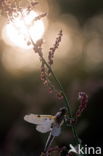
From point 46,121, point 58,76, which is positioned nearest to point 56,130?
point 46,121

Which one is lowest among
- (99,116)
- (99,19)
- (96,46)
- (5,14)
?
(5,14)

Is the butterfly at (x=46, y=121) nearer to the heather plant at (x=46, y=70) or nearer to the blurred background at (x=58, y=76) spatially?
the heather plant at (x=46, y=70)

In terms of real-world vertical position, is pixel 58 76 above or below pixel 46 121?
above

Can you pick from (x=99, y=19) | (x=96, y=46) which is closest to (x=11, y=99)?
(x=96, y=46)

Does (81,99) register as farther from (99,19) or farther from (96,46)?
(99,19)

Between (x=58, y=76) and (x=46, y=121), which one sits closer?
(x=46, y=121)

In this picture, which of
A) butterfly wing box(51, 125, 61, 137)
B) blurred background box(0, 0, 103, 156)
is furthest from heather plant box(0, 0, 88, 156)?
blurred background box(0, 0, 103, 156)

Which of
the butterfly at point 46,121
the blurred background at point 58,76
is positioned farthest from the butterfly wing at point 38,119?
the blurred background at point 58,76

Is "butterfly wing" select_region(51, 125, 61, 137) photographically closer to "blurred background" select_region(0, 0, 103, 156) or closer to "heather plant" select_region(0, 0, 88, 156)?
"heather plant" select_region(0, 0, 88, 156)

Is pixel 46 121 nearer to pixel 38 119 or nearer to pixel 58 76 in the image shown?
pixel 38 119
